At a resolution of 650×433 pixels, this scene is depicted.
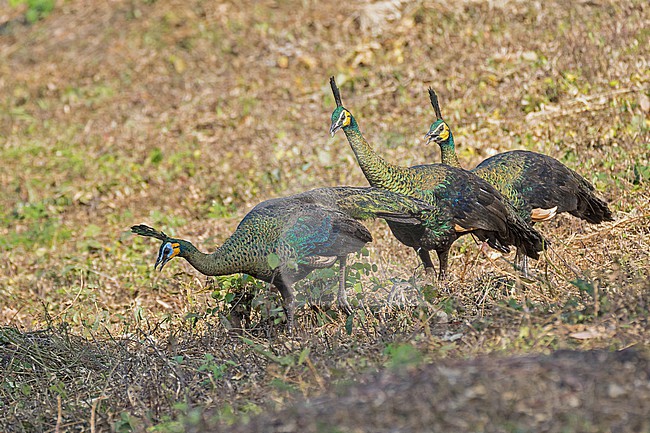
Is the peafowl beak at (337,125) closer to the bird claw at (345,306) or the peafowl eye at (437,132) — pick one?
the peafowl eye at (437,132)

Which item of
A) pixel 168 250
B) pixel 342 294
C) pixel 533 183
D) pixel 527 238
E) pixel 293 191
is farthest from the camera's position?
pixel 293 191

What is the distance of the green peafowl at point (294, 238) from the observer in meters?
5.38

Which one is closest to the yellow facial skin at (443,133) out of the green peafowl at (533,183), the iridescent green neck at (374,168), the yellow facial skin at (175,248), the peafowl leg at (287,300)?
the green peafowl at (533,183)

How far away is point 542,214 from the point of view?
6.50 meters

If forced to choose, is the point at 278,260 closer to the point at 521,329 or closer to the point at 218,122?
the point at 521,329

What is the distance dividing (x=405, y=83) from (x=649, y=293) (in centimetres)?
669

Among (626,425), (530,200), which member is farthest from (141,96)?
(626,425)

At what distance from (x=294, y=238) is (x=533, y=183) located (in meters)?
1.98

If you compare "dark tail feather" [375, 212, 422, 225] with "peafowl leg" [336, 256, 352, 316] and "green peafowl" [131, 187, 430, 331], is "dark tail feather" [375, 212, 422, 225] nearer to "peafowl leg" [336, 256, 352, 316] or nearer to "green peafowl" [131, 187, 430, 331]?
"green peafowl" [131, 187, 430, 331]

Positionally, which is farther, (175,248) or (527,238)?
(527,238)

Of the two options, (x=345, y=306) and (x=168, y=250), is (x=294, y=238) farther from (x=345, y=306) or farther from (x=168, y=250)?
(x=168, y=250)

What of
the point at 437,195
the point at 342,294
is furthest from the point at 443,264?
the point at 342,294

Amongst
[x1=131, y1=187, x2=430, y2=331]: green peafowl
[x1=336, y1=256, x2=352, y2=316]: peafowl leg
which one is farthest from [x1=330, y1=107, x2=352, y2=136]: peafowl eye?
[x1=336, y1=256, x2=352, y2=316]: peafowl leg

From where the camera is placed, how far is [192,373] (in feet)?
15.8
